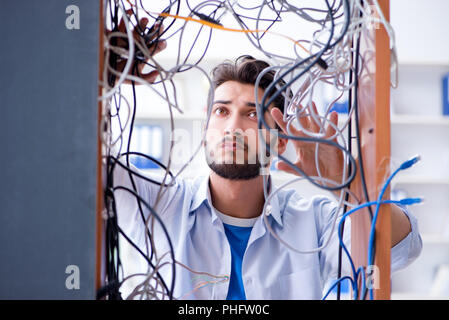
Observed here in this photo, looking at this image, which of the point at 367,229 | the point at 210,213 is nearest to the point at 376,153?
the point at 367,229

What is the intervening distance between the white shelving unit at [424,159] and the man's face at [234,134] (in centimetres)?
173

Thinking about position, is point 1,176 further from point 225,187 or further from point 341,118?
point 341,118

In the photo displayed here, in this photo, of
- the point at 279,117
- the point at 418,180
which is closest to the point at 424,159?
the point at 418,180

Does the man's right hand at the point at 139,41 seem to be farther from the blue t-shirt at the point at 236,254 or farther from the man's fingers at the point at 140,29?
the blue t-shirt at the point at 236,254

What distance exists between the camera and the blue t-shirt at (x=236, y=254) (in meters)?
1.26

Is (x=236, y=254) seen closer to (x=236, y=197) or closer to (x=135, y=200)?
(x=236, y=197)

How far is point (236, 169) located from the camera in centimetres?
149

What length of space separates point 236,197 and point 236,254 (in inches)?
8.9

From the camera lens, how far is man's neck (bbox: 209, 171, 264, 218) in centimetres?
150

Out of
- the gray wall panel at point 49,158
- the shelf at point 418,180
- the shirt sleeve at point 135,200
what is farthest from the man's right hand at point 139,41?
the shelf at point 418,180

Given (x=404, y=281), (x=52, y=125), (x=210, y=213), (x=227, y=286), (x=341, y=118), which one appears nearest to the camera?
(x=52, y=125)

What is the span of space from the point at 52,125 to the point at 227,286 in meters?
0.78

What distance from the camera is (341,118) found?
2.64 meters

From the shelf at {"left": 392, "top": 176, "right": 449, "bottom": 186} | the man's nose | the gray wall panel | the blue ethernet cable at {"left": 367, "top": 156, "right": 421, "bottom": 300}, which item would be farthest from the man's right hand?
the shelf at {"left": 392, "top": 176, "right": 449, "bottom": 186}
